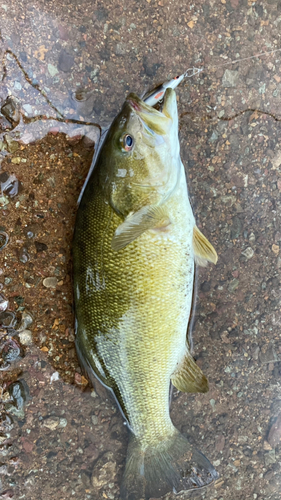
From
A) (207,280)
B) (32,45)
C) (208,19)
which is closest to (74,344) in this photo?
(207,280)

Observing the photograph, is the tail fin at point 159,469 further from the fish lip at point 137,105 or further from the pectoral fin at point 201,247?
the fish lip at point 137,105

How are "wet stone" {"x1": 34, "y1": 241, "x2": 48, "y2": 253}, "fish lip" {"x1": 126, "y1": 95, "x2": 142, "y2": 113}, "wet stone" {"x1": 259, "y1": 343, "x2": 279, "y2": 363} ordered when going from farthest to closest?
"wet stone" {"x1": 259, "y1": 343, "x2": 279, "y2": 363}
"wet stone" {"x1": 34, "y1": 241, "x2": 48, "y2": 253}
"fish lip" {"x1": 126, "y1": 95, "x2": 142, "y2": 113}

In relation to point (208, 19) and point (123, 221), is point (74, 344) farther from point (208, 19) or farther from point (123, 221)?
point (208, 19)

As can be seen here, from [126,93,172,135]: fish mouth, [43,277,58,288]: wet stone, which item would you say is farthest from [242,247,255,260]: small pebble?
[43,277,58,288]: wet stone

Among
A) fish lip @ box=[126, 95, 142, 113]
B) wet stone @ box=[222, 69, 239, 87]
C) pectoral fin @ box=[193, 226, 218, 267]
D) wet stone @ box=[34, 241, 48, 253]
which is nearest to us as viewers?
fish lip @ box=[126, 95, 142, 113]

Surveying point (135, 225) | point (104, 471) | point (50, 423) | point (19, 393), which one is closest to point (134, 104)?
point (135, 225)

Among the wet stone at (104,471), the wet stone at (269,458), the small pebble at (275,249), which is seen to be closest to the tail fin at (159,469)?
the wet stone at (104,471)

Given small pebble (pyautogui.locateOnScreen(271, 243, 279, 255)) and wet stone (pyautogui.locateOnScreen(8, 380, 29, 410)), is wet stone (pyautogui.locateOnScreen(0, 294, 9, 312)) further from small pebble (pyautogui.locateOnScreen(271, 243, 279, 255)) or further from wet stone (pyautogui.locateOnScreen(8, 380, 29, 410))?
small pebble (pyautogui.locateOnScreen(271, 243, 279, 255))

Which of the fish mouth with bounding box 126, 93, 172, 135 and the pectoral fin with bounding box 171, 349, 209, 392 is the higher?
the fish mouth with bounding box 126, 93, 172, 135
